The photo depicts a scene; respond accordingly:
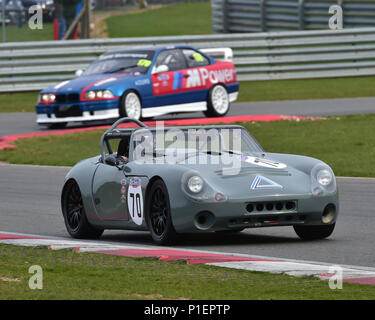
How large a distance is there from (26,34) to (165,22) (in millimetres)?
12509

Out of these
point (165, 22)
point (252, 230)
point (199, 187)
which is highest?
point (165, 22)

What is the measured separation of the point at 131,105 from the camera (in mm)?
21781

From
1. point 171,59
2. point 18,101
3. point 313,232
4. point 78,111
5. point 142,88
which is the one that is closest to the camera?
point 313,232

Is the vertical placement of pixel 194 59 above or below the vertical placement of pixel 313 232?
above

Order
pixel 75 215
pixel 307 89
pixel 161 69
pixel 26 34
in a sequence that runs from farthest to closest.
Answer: pixel 26 34 < pixel 307 89 < pixel 161 69 < pixel 75 215

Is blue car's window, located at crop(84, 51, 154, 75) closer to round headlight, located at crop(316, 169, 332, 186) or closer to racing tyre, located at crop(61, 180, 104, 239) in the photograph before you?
racing tyre, located at crop(61, 180, 104, 239)

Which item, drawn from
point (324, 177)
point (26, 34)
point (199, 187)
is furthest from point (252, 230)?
point (26, 34)

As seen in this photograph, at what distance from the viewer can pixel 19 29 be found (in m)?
34.9

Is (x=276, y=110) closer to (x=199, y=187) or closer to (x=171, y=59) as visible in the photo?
(x=171, y=59)

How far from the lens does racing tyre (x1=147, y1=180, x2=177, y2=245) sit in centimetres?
947

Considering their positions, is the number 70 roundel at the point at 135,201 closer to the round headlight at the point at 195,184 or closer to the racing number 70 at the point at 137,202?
the racing number 70 at the point at 137,202

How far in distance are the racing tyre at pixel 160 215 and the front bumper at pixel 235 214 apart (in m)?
0.09

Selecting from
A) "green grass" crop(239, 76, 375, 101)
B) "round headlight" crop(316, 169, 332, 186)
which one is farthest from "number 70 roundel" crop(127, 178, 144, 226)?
"green grass" crop(239, 76, 375, 101)
